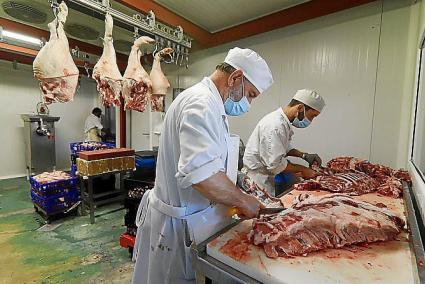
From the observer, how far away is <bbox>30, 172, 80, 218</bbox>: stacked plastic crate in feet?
10.4

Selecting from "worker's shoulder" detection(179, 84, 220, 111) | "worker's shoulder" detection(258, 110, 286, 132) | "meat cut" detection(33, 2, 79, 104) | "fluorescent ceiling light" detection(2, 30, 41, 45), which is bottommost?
"worker's shoulder" detection(258, 110, 286, 132)

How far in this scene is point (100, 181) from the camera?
410cm

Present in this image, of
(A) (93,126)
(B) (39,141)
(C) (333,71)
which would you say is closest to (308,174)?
(C) (333,71)

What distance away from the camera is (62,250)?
8.36ft

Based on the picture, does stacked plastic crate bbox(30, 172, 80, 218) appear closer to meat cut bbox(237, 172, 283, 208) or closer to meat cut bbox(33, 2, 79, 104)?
meat cut bbox(33, 2, 79, 104)

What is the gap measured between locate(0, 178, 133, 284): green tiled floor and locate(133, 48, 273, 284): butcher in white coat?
1.31 metres

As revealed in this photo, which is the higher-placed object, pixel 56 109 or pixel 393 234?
pixel 56 109

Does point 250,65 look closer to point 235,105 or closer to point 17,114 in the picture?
point 235,105

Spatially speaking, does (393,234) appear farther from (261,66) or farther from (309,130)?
(309,130)

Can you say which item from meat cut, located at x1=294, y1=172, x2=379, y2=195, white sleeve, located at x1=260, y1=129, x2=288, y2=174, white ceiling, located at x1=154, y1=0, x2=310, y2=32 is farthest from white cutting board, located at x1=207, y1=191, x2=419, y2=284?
white ceiling, located at x1=154, y1=0, x2=310, y2=32

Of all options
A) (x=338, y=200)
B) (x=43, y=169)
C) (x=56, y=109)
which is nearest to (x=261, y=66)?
(x=338, y=200)

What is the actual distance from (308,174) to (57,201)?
10.7 feet

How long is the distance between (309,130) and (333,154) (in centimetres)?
39

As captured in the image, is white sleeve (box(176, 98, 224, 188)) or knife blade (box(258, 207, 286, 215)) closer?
white sleeve (box(176, 98, 224, 188))
